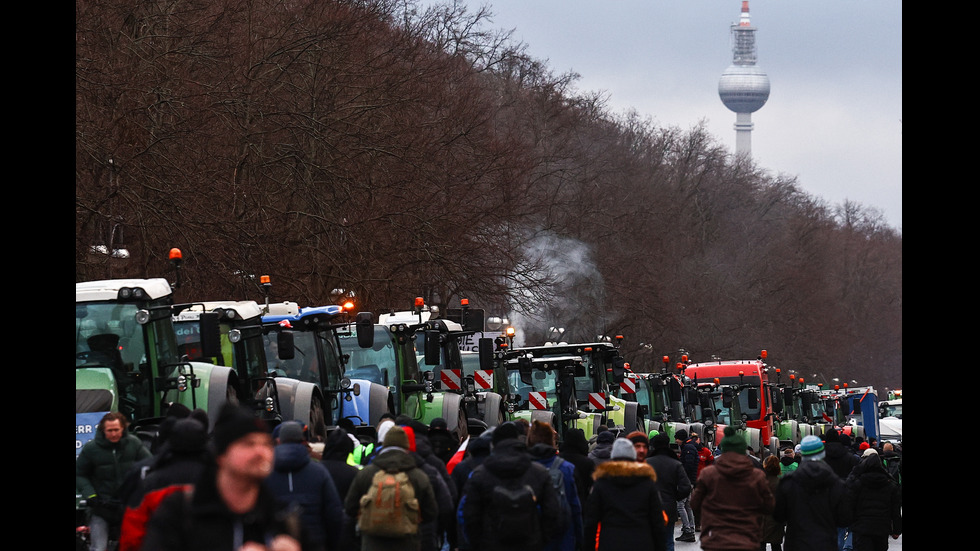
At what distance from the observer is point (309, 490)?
10.1 metres

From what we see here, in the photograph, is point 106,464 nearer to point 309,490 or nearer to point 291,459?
point 291,459

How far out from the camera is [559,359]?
94.5ft

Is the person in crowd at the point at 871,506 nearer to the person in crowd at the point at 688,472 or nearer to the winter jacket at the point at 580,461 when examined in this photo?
the winter jacket at the point at 580,461

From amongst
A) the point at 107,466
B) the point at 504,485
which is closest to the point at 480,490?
the point at 504,485

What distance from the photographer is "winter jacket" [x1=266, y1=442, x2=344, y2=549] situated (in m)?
9.89

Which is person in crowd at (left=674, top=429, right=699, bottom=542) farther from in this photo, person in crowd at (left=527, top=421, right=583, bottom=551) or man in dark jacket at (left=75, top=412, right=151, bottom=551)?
man in dark jacket at (left=75, top=412, right=151, bottom=551)

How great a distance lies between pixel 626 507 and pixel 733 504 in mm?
776

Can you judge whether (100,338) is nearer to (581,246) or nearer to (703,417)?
(703,417)

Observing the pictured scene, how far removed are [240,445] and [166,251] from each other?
22113 mm

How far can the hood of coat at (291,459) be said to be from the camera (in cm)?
1023

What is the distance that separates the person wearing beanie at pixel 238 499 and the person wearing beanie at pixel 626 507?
6334 mm

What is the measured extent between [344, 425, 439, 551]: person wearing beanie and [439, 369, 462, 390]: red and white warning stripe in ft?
42.1

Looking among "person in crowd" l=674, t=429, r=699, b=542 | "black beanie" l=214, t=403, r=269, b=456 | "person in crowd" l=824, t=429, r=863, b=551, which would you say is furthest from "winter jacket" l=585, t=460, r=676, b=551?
"person in crowd" l=674, t=429, r=699, b=542
